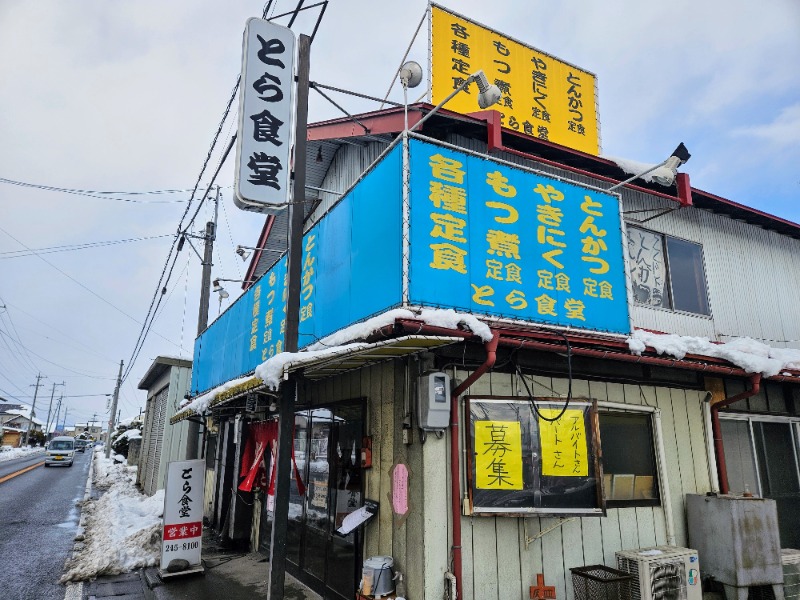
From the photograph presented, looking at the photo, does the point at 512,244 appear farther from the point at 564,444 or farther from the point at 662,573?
the point at 662,573

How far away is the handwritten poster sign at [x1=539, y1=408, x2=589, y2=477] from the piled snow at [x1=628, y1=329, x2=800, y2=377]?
1.46 meters

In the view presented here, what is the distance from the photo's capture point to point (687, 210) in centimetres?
1152

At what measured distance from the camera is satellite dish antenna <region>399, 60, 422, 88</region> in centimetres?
801

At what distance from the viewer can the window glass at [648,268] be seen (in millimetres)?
10266

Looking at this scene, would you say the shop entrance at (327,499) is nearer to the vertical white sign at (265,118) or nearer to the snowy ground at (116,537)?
the vertical white sign at (265,118)

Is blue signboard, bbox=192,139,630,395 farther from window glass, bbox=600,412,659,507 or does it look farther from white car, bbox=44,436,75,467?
white car, bbox=44,436,75,467

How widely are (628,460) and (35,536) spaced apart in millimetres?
14915

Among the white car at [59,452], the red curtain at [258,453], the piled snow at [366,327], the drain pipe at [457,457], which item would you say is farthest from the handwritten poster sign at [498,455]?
the white car at [59,452]

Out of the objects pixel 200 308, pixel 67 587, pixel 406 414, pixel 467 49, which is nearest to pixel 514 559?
pixel 406 414

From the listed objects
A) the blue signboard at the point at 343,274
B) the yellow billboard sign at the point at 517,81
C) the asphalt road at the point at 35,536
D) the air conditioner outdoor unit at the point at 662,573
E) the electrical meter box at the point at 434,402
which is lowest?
the asphalt road at the point at 35,536

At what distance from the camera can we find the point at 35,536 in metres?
13.6

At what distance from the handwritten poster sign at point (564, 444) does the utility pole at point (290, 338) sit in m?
3.43

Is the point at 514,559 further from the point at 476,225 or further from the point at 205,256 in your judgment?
the point at 205,256

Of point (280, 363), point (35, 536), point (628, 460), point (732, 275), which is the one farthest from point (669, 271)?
point (35, 536)
